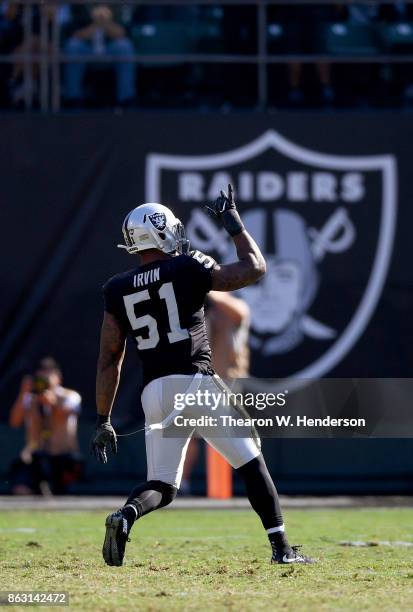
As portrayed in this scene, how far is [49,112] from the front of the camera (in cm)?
1289

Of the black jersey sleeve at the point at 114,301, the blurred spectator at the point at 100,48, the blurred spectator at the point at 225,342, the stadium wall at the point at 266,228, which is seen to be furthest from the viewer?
the blurred spectator at the point at 100,48

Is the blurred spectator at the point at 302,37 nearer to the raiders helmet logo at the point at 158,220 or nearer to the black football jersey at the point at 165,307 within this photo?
the raiders helmet logo at the point at 158,220

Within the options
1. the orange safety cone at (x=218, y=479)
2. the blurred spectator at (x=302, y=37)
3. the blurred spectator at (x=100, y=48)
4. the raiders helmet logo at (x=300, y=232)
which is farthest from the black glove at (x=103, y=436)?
the blurred spectator at (x=302, y=37)

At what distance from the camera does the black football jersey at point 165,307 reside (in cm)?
641

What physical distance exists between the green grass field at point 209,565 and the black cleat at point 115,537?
11 cm

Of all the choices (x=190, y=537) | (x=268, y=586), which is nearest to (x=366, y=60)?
(x=190, y=537)

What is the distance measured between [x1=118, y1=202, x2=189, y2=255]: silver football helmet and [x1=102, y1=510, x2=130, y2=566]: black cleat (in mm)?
1404

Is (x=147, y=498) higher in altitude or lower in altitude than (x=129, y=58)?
lower

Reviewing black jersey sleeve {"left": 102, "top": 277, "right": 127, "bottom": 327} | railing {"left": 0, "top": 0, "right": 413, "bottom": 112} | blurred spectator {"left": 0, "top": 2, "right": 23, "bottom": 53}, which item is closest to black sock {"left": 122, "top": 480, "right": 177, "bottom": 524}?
black jersey sleeve {"left": 102, "top": 277, "right": 127, "bottom": 327}

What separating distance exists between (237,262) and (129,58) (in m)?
7.06

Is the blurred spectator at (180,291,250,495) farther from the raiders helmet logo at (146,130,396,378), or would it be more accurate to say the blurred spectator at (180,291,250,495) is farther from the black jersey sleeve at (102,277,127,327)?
the black jersey sleeve at (102,277,127,327)

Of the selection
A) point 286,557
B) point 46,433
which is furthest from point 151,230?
point 46,433

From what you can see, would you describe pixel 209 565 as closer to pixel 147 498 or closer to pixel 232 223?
pixel 147 498

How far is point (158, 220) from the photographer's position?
6.56 meters
